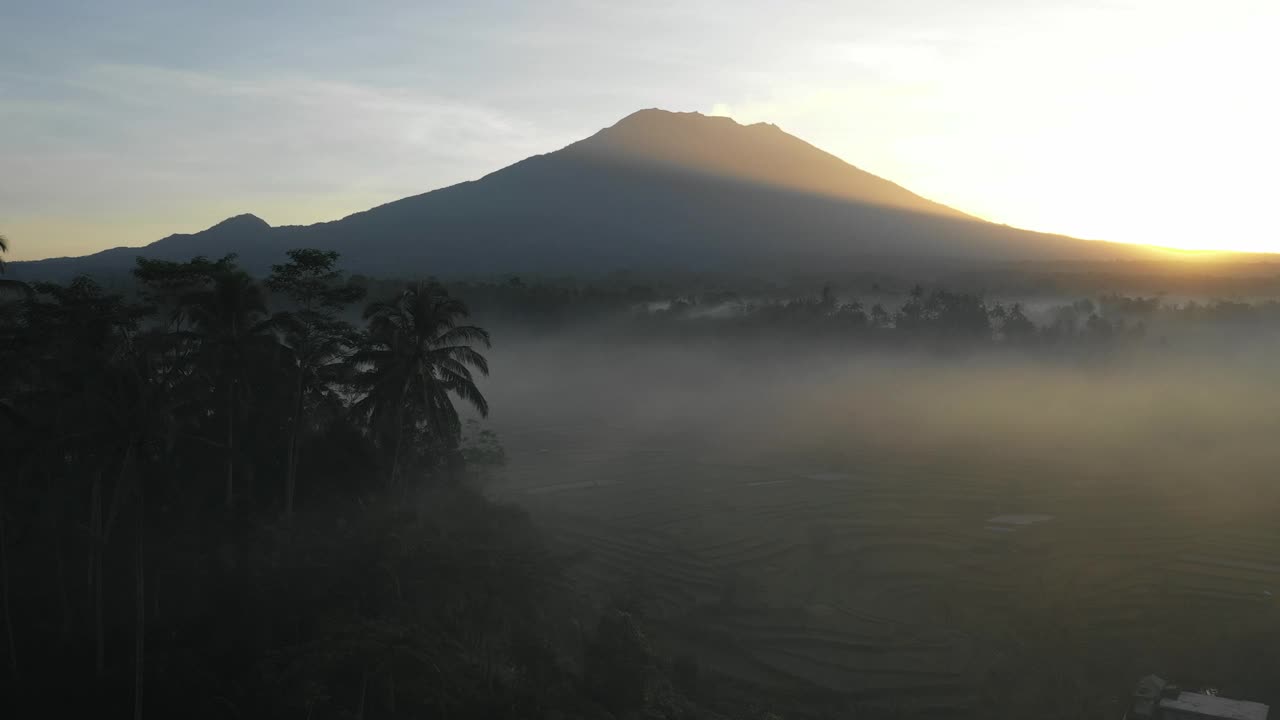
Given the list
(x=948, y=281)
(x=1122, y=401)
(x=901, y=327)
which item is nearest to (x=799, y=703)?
(x=1122, y=401)

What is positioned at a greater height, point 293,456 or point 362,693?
point 293,456

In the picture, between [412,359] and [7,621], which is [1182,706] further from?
[7,621]

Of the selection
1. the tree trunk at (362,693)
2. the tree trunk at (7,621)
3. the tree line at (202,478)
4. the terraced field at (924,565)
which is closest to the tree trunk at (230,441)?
the tree line at (202,478)

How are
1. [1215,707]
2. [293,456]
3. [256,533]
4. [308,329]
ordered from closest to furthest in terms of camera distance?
[256,533], [308,329], [293,456], [1215,707]

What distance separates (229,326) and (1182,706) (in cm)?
3534

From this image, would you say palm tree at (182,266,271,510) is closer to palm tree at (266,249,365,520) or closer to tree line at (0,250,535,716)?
tree line at (0,250,535,716)

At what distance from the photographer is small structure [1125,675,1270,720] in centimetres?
3688

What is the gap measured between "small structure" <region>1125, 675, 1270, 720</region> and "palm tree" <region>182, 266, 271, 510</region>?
32.8 meters

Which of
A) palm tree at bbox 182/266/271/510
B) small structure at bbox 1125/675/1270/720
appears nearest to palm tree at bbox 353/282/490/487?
palm tree at bbox 182/266/271/510

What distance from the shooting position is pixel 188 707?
23938 mm

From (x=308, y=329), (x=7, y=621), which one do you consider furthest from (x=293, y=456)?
(x=7, y=621)

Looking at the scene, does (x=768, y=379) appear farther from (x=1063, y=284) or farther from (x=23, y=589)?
(x=23, y=589)

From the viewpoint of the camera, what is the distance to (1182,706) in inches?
1471

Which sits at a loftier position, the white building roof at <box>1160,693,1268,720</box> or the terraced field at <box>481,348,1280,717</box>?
the terraced field at <box>481,348,1280,717</box>
